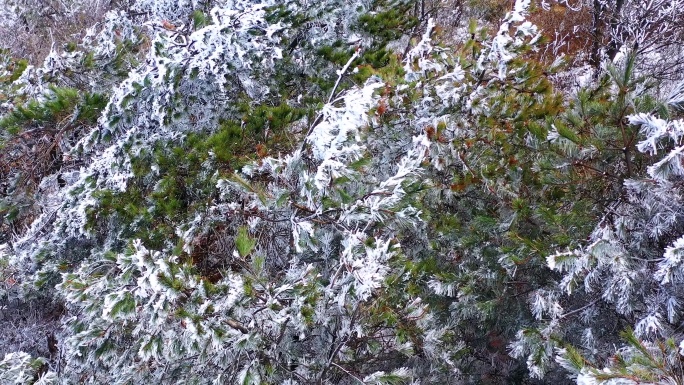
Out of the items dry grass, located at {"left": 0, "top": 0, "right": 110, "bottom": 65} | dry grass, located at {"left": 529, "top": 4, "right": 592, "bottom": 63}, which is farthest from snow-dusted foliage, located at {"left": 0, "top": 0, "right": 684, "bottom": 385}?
dry grass, located at {"left": 0, "top": 0, "right": 110, "bottom": 65}

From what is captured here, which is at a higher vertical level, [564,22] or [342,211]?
[342,211]

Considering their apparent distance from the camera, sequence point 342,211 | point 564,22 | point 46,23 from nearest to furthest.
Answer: point 342,211 → point 564,22 → point 46,23

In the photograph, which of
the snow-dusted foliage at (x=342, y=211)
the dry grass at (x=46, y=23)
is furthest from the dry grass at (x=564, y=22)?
the dry grass at (x=46, y=23)

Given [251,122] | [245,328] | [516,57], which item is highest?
[516,57]

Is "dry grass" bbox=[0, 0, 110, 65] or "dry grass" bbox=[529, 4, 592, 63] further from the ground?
"dry grass" bbox=[0, 0, 110, 65]

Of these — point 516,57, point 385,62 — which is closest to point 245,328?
point 516,57

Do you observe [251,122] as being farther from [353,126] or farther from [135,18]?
[135,18]

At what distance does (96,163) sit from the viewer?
3266 mm

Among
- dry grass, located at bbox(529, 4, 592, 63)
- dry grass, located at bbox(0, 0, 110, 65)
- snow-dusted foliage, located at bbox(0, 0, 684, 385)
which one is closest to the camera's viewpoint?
snow-dusted foliage, located at bbox(0, 0, 684, 385)

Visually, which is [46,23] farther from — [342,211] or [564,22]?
[342,211]

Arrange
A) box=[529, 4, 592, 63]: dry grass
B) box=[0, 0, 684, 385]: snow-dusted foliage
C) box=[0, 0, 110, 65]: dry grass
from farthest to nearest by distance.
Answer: box=[0, 0, 110, 65]: dry grass
box=[529, 4, 592, 63]: dry grass
box=[0, 0, 684, 385]: snow-dusted foliage

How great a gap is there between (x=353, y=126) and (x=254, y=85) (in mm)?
1084

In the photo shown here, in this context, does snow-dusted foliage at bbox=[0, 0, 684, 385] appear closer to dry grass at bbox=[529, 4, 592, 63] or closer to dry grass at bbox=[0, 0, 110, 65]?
dry grass at bbox=[529, 4, 592, 63]

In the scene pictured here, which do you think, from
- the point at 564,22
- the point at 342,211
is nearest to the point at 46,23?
the point at 564,22
